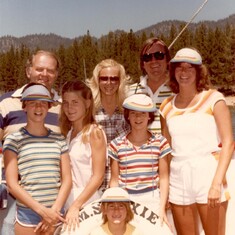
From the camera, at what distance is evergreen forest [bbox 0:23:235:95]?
48.6m

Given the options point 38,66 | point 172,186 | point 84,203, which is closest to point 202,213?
point 172,186

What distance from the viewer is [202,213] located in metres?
2.75

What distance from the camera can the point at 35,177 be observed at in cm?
256

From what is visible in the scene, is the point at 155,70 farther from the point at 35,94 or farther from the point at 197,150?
the point at 35,94

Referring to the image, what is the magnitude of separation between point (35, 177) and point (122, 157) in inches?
22.2

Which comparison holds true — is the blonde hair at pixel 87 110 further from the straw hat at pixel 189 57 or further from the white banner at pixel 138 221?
the straw hat at pixel 189 57

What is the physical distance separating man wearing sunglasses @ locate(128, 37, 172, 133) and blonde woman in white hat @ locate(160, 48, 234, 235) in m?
0.60

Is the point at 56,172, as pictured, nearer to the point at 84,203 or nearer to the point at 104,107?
the point at 84,203

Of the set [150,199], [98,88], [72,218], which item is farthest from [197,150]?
[98,88]

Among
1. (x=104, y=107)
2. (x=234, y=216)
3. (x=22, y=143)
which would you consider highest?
(x=104, y=107)

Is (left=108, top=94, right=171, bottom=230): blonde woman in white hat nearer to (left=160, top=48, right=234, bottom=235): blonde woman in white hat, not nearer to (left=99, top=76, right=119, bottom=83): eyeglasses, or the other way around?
(left=160, top=48, right=234, bottom=235): blonde woman in white hat

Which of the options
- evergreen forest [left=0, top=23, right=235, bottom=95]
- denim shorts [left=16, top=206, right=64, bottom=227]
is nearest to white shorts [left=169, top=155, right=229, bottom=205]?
denim shorts [left=16, top=206, right=64, bottom=227]

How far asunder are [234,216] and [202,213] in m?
0.81

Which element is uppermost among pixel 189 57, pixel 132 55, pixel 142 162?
pixel 132 55
